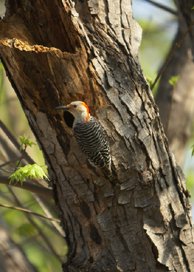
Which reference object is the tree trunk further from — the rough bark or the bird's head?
the rough bark

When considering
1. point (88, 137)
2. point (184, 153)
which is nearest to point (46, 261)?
point (184, 153)

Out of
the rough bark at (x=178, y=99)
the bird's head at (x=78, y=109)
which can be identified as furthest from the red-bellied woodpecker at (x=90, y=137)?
the rough bark at (x=178, y=99)

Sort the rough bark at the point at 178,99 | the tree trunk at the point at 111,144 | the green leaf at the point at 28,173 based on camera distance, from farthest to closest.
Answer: the rough bark at the point at 178,99
the green leaf at the point at 28,173
the tree trunk at the point at 111,144

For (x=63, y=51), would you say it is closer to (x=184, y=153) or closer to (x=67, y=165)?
(x=67, y=165)

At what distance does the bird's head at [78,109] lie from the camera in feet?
16.2

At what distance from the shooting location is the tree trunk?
489cm

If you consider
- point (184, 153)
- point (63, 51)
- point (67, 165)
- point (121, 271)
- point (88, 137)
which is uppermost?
point (184, 153)

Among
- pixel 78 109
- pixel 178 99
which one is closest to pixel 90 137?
pixel 78 109

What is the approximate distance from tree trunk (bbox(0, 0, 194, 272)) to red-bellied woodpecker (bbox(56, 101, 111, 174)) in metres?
0.06

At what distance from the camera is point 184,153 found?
836 centimetres

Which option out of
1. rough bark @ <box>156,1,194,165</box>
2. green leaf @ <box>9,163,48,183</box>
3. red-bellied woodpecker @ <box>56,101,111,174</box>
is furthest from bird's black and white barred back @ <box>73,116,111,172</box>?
rough bark @ <box>156,1,194,165</box>

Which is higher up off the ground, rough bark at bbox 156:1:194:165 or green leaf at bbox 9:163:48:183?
rough bark at bbox 156:1:194:165

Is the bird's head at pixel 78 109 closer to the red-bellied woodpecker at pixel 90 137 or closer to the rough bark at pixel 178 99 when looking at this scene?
the red-bellied woodpecker at pixel 90 137

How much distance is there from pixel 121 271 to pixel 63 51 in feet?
6.01
